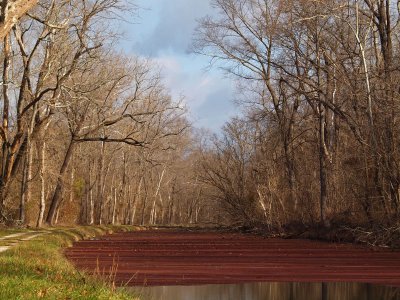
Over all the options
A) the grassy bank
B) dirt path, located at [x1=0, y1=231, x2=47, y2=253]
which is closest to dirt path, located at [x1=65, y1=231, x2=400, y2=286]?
the grassy bank

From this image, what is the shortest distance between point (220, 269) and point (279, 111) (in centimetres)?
2736

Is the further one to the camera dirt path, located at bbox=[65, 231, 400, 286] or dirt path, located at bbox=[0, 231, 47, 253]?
dirt path, located at bbox=[0, 231, 47, 253]

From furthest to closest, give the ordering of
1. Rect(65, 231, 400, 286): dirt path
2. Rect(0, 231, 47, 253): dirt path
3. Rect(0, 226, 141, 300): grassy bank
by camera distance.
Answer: Rect(0, 231, 47, 253): dirt path → Rect(65, 231, 400, 286): dirt path → Rect(0, 226, 141, 300): grassy bank

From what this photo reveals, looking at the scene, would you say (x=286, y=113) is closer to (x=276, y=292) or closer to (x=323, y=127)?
(x=323, y=127)

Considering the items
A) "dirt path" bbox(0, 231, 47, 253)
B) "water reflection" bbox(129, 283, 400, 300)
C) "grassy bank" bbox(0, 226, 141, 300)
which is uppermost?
"dirt path" bbox(0, 231, 47, 253)

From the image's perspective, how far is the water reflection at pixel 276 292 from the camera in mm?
11758

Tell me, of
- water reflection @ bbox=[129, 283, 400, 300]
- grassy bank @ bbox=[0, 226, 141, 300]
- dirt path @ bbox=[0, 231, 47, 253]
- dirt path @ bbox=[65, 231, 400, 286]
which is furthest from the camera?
dirt path @ bbox=[0, 231, 47, 253]

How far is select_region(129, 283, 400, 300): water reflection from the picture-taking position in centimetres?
1176

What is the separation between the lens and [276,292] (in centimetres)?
1271

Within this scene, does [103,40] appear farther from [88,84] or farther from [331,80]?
[331,80]

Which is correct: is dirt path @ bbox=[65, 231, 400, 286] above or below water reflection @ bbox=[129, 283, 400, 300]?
above

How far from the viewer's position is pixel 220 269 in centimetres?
1634

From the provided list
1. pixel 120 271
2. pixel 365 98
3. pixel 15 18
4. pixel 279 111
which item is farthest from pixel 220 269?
pixel 279 111

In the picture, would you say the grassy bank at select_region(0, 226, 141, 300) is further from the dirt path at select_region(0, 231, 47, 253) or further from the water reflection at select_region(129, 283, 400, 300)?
the dirt path at select_region(0, 231, 47, 253)
